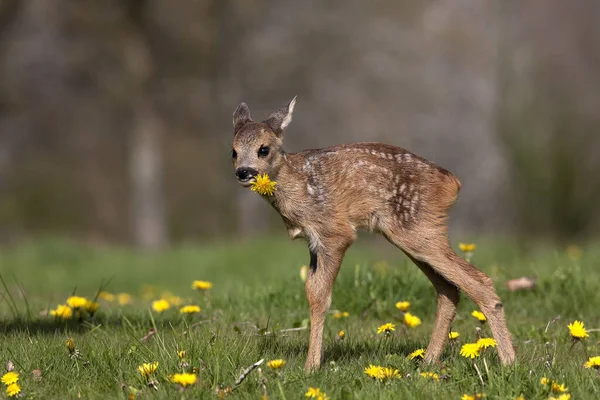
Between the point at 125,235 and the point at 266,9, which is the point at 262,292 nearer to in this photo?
the point at 266,9

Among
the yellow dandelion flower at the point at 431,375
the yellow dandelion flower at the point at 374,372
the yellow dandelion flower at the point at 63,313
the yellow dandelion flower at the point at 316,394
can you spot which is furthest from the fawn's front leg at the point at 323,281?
the yellow dandelion flower at the point at 63,313

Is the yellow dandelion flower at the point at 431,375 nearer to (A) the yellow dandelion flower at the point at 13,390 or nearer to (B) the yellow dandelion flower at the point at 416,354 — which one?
(B) the yellow dandelion flower at the point at 416,354

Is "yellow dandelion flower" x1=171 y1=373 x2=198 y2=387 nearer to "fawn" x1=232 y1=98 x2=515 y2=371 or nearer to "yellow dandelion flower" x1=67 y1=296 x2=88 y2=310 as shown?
"fawn" x1=232 y1=98 x2=515 y2=371

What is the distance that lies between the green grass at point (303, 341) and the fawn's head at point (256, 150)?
40.7 inches

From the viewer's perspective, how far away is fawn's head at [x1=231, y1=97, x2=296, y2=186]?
219 inches

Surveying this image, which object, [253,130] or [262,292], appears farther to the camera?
[262,292]

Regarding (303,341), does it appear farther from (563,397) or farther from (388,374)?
(563,397)

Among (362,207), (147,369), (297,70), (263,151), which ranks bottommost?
(147,369)

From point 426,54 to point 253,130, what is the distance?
1531 centimetres

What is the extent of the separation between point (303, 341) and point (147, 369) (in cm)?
163

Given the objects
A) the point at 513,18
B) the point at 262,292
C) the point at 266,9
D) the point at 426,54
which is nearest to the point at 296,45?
the point at 266,9

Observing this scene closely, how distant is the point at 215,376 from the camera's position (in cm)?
468

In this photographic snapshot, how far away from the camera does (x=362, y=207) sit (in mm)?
5621

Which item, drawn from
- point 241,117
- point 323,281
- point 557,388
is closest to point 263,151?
point 241,117
